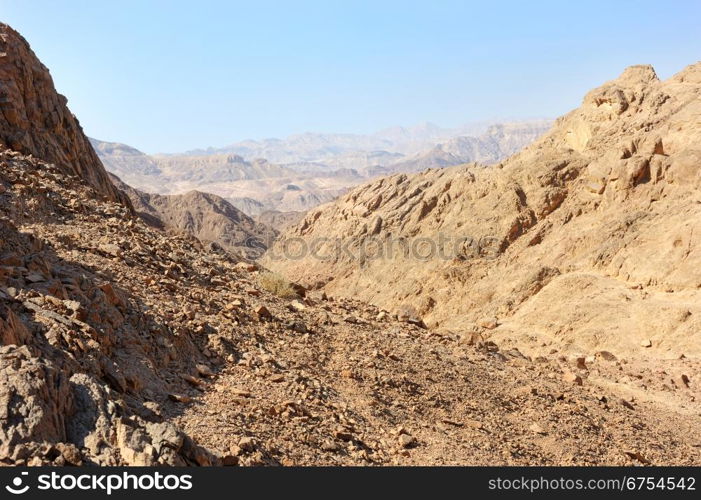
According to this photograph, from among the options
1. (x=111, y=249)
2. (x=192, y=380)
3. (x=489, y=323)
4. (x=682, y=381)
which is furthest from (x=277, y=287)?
(x=489, y=323)

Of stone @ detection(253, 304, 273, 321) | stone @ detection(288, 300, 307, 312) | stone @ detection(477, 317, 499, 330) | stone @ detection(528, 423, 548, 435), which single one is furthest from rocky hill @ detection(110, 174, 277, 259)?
stone @ detection(528, 423, 548, 435)

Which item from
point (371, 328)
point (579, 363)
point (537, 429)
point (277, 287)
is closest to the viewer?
point (537, 429)

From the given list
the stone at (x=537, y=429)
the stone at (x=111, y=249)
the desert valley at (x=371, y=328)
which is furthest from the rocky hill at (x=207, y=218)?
the stone at (x=537, y=429)

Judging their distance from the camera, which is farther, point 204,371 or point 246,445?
point 204,371

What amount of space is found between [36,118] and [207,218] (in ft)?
172

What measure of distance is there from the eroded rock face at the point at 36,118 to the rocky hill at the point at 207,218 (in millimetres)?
40237

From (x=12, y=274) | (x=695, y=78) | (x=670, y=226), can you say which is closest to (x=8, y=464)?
(x=12, y=274)

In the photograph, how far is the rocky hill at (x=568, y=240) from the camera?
57.3 feet

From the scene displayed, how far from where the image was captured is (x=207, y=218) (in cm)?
6531

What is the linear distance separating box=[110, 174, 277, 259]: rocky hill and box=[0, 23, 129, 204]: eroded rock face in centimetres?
4024

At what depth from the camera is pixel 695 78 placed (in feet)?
83.5

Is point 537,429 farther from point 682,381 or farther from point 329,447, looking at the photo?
point 682,381

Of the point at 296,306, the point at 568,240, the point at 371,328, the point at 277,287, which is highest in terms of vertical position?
the point at 568,240

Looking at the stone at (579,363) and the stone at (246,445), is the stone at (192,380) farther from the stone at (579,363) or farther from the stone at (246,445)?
the stone at (579,363)
